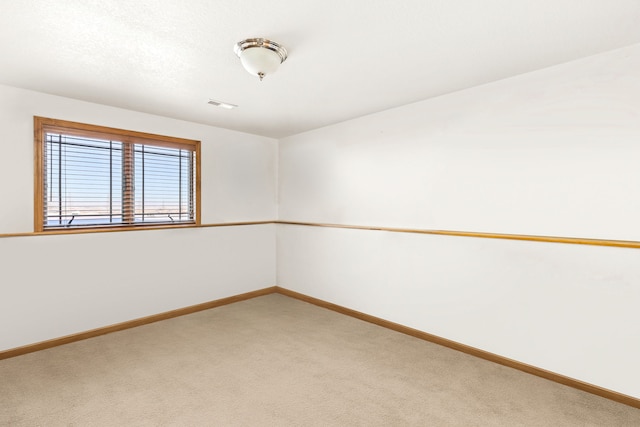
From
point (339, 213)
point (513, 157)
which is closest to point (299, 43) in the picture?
point (513, 157)

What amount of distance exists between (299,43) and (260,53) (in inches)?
10.0

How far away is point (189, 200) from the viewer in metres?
4.02

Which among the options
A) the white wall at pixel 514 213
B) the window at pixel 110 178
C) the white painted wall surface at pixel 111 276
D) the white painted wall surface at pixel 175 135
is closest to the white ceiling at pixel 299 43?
the white painted wall surface at pixel 175 135

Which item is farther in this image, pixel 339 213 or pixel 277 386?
pixel 339 213

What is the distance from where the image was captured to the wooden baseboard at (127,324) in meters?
2.75

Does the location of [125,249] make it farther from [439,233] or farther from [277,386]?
[439,233]

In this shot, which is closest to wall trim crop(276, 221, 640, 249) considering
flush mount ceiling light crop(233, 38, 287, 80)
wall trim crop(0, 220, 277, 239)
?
wall trim crop(0, 220, 277, 239)

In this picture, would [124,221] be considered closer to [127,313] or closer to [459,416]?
[127,313]

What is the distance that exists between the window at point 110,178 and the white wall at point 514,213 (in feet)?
6.76

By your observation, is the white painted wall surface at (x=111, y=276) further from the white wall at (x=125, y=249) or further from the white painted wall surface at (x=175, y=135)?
the white painted wall surface at (x=175, y=135)

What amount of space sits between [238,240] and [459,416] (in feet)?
10.7

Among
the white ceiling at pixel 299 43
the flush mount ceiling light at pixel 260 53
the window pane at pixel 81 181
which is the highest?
the white ceiling at pixel 299 43

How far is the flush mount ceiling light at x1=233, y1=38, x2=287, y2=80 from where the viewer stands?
77.7 inches

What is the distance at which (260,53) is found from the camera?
6.54ft
